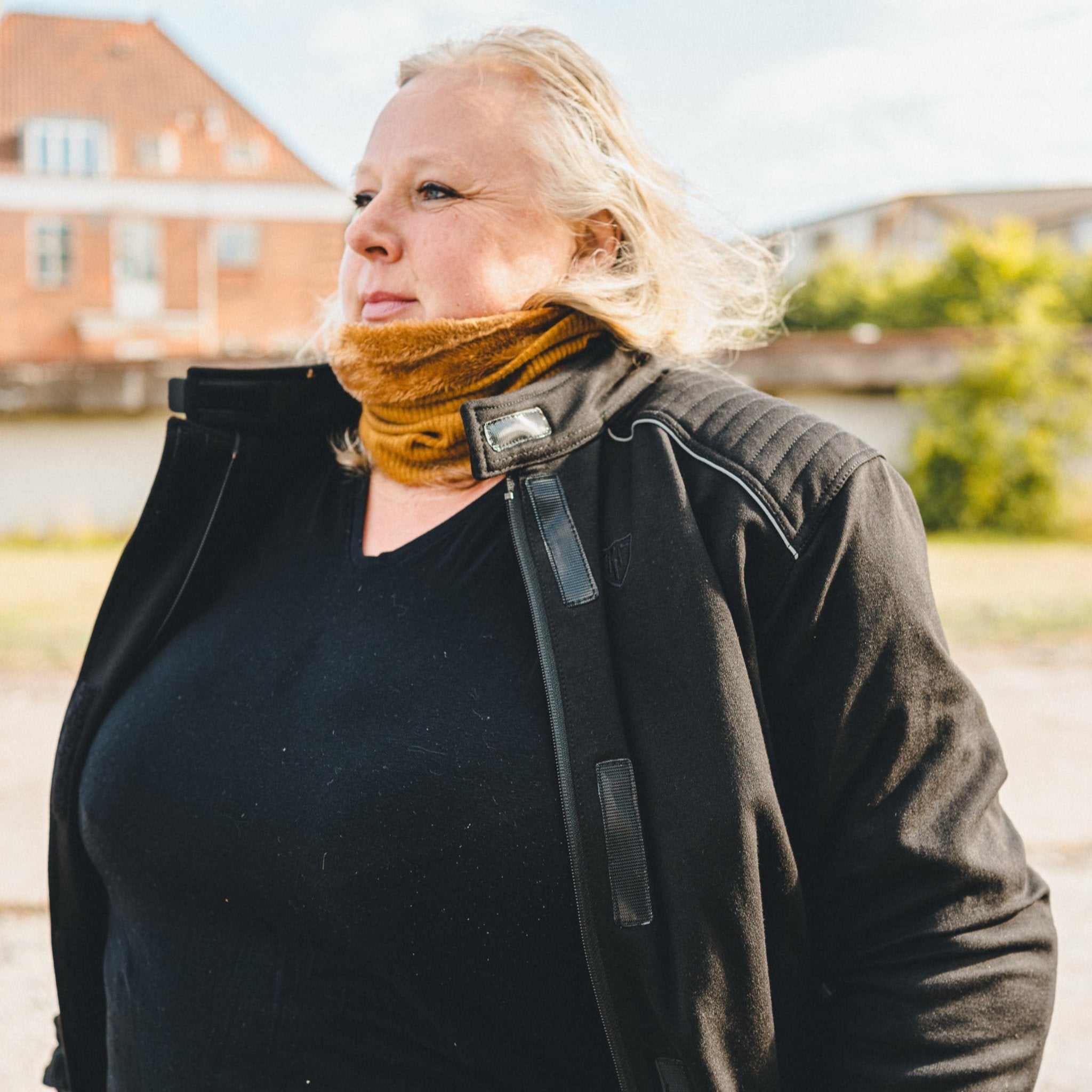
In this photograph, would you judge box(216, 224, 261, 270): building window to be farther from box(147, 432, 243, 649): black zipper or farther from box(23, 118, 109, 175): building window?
box(147, 432, 243, 649): black zipper

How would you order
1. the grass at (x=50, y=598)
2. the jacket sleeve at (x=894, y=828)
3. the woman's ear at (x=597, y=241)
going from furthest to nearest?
the grass at (x=50, y=598) < the woman's ear at (x=597, y=241) < the jacket sleeve at (x=894, y=828)

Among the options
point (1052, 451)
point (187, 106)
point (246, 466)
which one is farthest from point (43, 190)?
point (246, 466)

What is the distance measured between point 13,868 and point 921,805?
11.5 feet

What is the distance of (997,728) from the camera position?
5.45 meters

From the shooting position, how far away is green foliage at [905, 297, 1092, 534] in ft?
43.2

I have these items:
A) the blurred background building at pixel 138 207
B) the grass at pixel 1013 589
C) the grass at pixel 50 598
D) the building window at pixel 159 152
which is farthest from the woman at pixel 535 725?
the building window at pixel 159 152

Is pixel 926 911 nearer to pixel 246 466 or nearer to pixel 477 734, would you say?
pixel 477 734

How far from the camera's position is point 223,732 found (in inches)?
56.2

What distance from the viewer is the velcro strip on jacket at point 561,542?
1.23 meters

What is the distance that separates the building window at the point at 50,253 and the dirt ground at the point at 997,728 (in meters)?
18.7

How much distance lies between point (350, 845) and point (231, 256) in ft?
95.0

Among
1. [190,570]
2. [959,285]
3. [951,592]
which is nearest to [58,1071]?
[190,570]

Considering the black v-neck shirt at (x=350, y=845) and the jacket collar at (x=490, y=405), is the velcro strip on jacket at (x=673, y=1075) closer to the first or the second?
the black v-neck shirt at (x=350, y=845)

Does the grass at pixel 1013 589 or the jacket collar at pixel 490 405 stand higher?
the jacket collar at pixel 490 405
